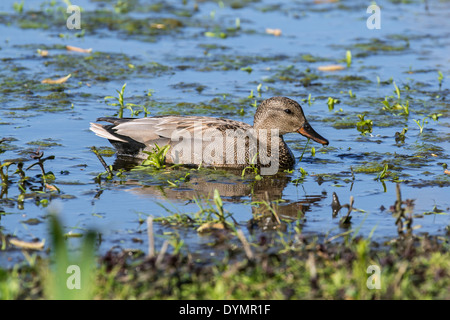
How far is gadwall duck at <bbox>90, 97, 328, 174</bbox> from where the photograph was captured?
7.62 metres

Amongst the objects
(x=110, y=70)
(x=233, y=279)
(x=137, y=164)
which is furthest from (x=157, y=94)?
(x=233, y=279)

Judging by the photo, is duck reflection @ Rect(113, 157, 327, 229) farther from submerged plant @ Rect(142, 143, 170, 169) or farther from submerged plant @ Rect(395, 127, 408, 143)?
submerged plant @ Rect(395, 127, 408, 143)

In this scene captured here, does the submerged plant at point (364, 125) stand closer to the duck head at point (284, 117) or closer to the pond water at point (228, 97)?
the pond water at point (228, 97)

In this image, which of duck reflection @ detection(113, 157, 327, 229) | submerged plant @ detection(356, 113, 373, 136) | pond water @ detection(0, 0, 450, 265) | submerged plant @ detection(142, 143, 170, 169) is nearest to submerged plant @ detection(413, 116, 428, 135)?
pond water @ detection(0, 0, 450, 265)

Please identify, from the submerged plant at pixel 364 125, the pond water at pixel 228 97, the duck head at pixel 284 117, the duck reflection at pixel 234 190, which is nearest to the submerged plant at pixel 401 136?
the pond water at pixel 228 97

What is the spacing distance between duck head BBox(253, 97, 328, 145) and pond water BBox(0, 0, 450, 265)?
0.35 metres

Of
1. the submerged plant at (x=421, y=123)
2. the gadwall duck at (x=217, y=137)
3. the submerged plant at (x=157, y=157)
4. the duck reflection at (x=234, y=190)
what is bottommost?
the duck reflection at (x=234, y=190)

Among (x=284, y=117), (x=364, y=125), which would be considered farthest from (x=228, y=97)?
(x=284, y=117)

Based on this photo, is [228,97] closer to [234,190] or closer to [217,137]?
[217,137]

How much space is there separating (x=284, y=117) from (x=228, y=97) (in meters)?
2.22

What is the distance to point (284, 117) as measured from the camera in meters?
7.89

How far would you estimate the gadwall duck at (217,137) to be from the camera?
7.62 meters
